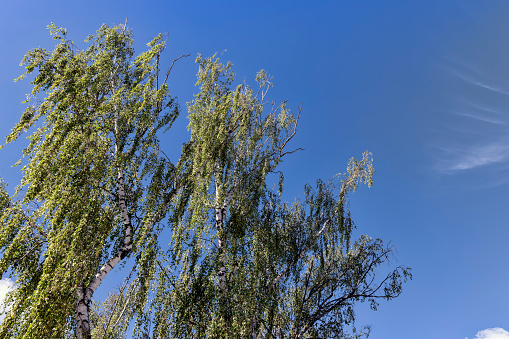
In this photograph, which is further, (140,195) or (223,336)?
(140,195)

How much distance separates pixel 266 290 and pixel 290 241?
3018mm

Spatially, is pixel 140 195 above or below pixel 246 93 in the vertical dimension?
below

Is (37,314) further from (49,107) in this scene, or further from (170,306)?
(49,107)

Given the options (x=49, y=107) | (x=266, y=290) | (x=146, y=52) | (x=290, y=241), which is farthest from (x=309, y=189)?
(x=49, y=107)

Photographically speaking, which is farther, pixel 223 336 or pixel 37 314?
pixel 223 336

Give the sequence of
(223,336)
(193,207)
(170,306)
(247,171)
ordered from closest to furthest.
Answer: (223,336)
(170,306)
(193,207)
(247,171)

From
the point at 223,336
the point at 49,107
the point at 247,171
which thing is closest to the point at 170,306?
the point at 223,336

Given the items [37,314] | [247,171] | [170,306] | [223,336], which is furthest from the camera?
[247,171]

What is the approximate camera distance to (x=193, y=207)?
7.86m

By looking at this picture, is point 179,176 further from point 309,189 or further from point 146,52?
point 309,189

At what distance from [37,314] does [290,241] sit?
24.9 ft

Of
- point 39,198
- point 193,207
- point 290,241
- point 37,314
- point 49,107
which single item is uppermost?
point 290,241

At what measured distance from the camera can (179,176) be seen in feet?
27.1

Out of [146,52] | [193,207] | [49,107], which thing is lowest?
[193,207]
